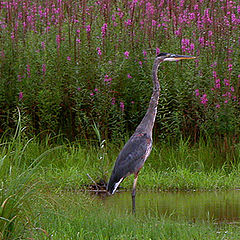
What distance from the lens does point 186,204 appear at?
21.7 feet

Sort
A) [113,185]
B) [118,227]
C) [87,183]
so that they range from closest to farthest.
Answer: [118,227] < [113,185] < [87,183]

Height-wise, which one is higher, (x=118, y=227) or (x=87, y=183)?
(x=118, y=227)

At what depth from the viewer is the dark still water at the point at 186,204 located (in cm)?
604

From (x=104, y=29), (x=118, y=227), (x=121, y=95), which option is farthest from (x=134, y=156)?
(x=104, y=29)

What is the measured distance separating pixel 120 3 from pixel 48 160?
344cm

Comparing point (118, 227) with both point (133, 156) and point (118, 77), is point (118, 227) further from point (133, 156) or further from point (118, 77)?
point (118, 77)

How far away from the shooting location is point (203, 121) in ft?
29.5

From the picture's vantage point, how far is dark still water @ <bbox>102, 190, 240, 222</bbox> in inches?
238

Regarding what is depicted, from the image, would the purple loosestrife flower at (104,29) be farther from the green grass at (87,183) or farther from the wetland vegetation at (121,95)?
the green grass at (87,183)

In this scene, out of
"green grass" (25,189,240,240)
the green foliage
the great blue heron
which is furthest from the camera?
the green foliage

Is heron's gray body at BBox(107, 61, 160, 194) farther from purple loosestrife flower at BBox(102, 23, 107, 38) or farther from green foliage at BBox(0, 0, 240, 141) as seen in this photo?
purple loosestrife flower at BBox(102, 23, 107, 38)

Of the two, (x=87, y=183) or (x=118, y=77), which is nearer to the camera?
(x=87, y=183)

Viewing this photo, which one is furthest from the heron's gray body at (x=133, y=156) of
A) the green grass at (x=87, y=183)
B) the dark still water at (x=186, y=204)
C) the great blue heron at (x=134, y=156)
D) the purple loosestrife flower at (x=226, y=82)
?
the purple loosestrife flower at (x=226, y=82)

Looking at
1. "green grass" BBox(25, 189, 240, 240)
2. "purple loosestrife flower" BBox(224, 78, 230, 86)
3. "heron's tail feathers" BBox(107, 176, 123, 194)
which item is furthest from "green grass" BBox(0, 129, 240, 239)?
"purple loosestrife flower" BBox(224, 78, 230, 86)
